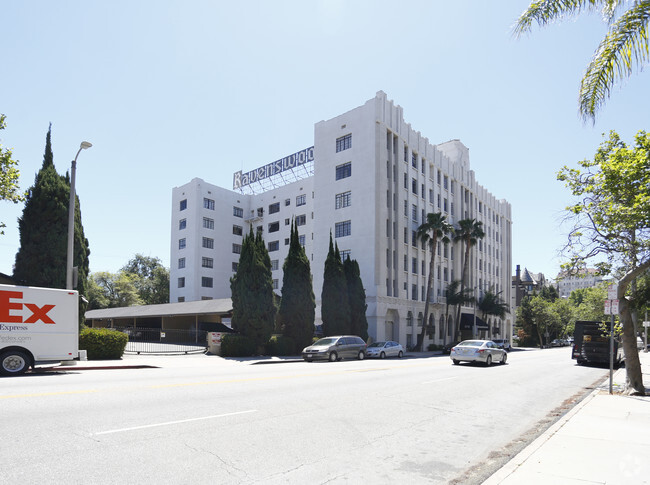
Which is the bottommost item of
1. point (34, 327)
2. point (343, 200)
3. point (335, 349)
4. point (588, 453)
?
point (335, 349)

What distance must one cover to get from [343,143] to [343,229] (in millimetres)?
8898

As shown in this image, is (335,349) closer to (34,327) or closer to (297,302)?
(297,302)

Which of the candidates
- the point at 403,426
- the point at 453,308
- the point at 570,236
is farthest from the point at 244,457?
the point at 453,308

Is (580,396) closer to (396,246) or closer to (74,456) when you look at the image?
(74,456)

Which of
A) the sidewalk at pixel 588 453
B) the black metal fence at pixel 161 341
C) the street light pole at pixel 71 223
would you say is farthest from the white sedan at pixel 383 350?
the sidewalk at pixel 588 453

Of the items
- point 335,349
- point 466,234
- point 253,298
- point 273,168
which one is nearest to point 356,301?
point 253,298

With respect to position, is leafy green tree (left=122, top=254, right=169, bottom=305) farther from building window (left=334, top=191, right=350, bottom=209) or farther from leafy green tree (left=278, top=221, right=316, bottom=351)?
leafy green tree (left=278, top=221, right=316, bottom=351)

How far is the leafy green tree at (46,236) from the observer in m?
22.3

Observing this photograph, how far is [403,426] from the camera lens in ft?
30.1

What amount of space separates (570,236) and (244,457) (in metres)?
13.4

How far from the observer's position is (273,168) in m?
69.5

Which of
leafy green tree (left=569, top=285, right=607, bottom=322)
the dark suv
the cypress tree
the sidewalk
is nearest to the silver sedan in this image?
the dark suv

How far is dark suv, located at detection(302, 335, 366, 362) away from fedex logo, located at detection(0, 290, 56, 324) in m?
15.2

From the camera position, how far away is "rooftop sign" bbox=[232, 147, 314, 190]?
6400 cm
